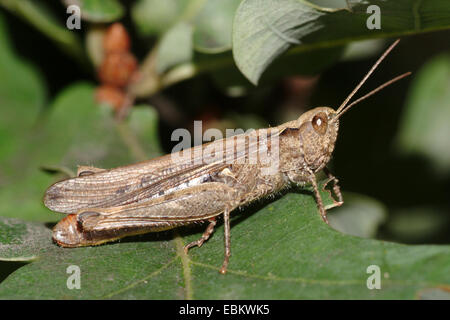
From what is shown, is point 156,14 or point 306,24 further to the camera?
point 156,14

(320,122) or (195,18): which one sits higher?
(195,18)

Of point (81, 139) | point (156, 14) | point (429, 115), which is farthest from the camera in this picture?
point (429, 115)

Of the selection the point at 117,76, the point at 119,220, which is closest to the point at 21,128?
the point at 117,76

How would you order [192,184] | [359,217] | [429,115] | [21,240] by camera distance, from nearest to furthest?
[21,240] < [192,184] < [359,217] < [429,115]

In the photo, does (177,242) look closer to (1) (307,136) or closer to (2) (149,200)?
(2) (149,200)

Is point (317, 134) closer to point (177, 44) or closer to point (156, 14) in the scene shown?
point (177, 44)

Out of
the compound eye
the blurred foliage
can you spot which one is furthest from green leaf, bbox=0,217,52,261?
the compound eye

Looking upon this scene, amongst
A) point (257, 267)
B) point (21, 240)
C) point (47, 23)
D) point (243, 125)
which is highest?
point (47, 23)

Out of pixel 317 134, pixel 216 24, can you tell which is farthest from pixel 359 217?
pixel 216 24
